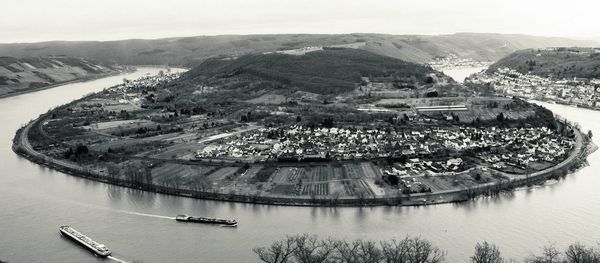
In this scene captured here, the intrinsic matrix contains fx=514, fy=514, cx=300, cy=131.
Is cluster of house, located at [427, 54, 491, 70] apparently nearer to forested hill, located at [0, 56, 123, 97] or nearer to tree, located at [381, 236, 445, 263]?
forested hill, located at [0, 56, 123, 97]

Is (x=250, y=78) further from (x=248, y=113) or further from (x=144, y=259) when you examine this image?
(x=144, y=259)

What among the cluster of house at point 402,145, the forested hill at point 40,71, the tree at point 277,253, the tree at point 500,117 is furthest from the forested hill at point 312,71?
the tree at point 277,253

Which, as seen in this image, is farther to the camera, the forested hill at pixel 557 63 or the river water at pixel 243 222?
the forested hill at pixel 557 63

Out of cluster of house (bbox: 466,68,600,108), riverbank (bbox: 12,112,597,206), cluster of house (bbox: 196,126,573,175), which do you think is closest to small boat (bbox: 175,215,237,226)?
riverbank (bbox: 12,112,597,206)

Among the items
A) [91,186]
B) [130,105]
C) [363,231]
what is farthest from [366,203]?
[130,105]

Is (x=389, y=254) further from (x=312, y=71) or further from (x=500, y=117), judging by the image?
(x=312, y=71)

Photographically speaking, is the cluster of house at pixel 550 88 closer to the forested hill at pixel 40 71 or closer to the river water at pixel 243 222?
the river water at pixel 243 222

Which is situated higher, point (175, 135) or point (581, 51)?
point (581, 51)
